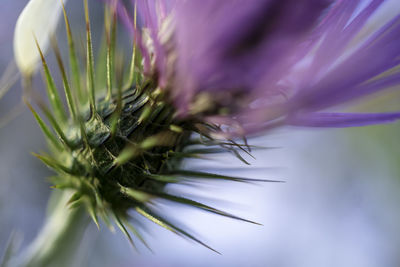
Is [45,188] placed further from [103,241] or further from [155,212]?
[155,212]

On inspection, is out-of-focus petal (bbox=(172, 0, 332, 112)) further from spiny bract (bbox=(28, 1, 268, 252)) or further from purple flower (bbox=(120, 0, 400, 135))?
spiny bract (bbox=(28, 1, 268, 252))

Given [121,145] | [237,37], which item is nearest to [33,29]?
[121,145]

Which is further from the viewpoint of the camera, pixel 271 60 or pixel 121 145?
pixel 121 145

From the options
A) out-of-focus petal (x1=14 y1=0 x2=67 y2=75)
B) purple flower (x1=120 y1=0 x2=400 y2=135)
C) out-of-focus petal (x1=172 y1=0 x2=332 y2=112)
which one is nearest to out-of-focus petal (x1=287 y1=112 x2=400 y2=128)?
purple flower (x1=120 y1=0 x2=400 y2=135)

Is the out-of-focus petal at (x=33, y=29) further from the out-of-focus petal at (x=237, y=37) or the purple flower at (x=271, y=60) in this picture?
the out-of-focus petal at (x=237, y=37)

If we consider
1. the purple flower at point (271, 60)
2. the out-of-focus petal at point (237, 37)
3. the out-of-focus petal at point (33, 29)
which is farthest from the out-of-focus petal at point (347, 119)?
the out-of-focus petal at point (33, 29)

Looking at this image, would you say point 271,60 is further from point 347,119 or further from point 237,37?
point 347,119
